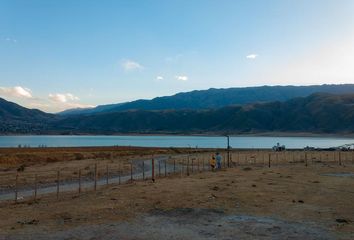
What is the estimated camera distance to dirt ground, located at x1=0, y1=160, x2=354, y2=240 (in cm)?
1652

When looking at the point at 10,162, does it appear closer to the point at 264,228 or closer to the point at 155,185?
the point at 155,185

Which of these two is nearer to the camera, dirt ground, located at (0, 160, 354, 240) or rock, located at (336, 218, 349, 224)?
dirt ground, located at (0, 160, 354, 240)

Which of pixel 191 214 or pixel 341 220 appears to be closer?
pixel 341 220

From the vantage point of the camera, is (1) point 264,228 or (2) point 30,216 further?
(2) point 30,216

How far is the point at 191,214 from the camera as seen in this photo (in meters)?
20.5

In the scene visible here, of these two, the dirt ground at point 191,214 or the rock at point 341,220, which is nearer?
the dirt ground at point 191,214

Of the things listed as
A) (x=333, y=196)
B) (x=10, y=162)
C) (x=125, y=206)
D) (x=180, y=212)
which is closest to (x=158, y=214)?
(x=180, y=212)

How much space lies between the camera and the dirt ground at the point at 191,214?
1652 cm

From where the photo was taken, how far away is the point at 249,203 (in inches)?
925

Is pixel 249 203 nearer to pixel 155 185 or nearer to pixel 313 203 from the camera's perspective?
pixel 313 203

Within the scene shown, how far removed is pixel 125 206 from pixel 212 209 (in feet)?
14.3

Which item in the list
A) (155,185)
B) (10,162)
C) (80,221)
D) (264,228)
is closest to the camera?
(264,228)

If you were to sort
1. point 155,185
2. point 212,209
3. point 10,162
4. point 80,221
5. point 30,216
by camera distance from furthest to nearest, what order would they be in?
point 10,162 < point 155,185 < point 212,209 < point 30,216 < point 80,221

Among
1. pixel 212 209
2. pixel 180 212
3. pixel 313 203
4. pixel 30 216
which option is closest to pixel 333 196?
pixel 313 203
